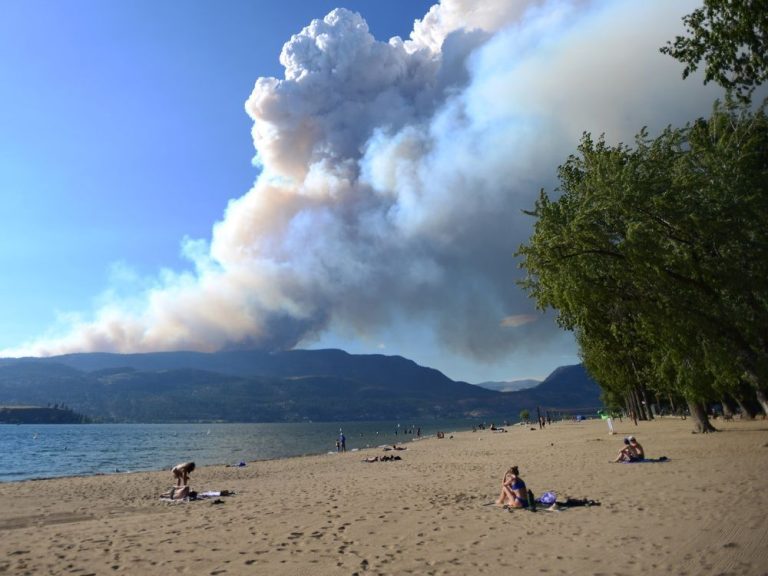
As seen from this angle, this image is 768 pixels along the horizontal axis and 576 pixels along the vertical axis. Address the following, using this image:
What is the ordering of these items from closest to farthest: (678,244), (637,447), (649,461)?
(678,244) → (649,461) → (637,447)

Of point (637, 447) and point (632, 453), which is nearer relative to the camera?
point (632, 453)

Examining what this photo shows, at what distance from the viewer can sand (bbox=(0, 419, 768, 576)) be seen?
8969 mm

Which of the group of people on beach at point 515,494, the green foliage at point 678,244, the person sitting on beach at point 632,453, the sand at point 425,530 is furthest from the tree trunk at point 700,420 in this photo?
the group of people on beach at point 515,494

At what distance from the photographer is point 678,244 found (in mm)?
17375

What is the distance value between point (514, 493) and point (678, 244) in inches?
411

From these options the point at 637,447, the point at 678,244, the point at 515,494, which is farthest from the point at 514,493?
the point at 637,447

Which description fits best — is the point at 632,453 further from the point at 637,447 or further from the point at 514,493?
the point at 514,493

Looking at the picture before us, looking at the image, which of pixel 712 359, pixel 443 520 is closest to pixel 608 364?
pixel 712 359

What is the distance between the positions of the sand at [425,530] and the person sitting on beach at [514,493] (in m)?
0.47

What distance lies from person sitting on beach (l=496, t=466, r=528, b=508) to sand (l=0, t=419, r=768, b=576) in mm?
467

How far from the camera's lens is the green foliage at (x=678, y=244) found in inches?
628

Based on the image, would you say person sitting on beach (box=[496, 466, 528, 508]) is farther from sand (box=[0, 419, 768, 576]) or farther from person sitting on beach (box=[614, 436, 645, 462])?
person sitting on beach (box=[614, 436, 645, 462])

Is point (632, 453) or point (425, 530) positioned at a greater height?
point (632, 453)

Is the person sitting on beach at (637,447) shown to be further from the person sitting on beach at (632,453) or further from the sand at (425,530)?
the sand at (425,530)
